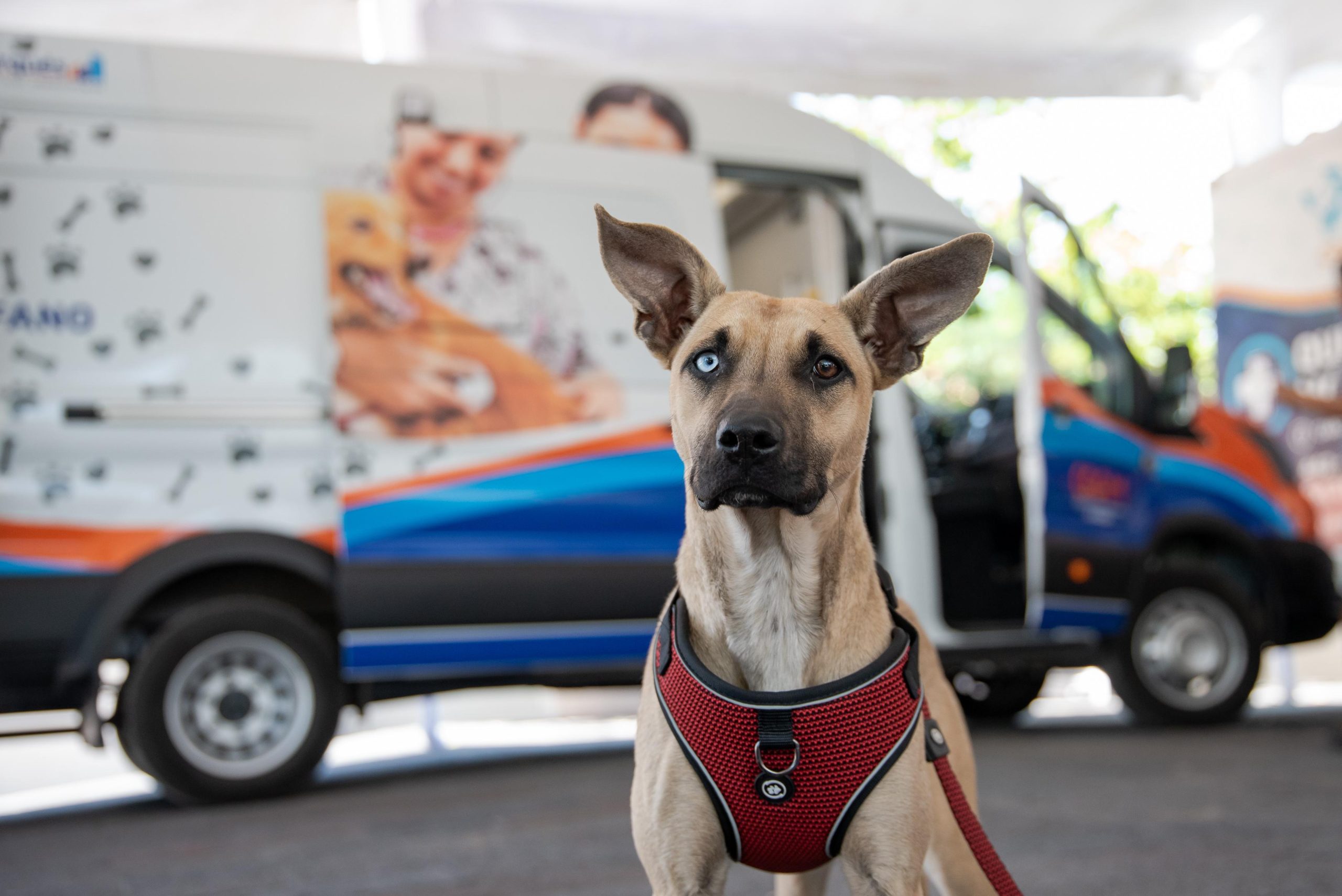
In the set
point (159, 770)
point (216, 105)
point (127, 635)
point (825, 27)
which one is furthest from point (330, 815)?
point (825, 27)

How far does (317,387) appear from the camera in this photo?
488 cm

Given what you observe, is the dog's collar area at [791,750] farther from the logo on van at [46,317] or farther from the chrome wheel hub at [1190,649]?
the chrome wheel hub at [1190,649]

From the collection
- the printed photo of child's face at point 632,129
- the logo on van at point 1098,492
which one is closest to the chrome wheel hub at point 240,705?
the printed photo of child's face at point 632,129

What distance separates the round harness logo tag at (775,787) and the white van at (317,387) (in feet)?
10.5

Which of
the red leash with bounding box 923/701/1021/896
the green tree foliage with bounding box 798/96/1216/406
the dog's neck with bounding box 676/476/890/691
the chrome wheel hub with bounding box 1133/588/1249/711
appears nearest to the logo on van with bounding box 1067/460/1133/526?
the chrome wheel hub with bounding box 1133/588/1249/711

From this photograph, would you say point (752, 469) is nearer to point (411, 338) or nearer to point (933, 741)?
point (933, 741)

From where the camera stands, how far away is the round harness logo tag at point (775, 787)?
201 cm

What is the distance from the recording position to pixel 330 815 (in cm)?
463

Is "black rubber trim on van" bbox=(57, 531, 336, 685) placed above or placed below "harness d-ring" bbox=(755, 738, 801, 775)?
above

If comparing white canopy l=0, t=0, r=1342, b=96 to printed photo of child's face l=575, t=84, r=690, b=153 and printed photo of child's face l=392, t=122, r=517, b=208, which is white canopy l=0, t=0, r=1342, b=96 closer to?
printed photo of child's face l=575, t=84, r=690, b=153

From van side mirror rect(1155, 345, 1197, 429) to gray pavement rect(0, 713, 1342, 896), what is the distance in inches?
72.4

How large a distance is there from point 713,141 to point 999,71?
632cm

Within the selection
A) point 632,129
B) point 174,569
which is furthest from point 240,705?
point 632,129

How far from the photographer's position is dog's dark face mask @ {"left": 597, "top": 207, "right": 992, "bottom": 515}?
2.04 m
